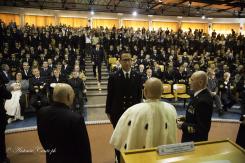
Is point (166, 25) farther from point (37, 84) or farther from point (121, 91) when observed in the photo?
point (121, 91)

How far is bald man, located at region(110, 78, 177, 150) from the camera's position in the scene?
2.00 metres

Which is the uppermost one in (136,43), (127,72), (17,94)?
(136,43)

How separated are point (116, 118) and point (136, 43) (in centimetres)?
1033

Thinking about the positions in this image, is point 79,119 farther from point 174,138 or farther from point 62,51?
point 62,51

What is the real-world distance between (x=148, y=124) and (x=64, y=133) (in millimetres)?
675

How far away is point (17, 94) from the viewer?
6445 millimetres

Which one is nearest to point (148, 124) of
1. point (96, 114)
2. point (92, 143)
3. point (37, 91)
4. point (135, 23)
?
point (92, 143)

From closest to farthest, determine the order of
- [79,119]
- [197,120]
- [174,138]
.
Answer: [79,119], [174,138], [197,120]

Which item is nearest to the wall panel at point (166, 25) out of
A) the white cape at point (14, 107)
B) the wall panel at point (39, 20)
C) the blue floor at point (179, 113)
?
the wall panel at point (39, 20)

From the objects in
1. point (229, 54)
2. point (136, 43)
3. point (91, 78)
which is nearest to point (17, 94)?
point (91, 78)

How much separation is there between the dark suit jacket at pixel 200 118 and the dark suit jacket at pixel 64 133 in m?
1.02

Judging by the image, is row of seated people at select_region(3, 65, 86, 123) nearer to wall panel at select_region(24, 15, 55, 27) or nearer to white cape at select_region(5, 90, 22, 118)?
white cape at select_region(5, 90, 22, 118)

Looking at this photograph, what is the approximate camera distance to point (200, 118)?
7.61 feet

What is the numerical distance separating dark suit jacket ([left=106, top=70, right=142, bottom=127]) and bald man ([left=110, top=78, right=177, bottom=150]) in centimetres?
106
